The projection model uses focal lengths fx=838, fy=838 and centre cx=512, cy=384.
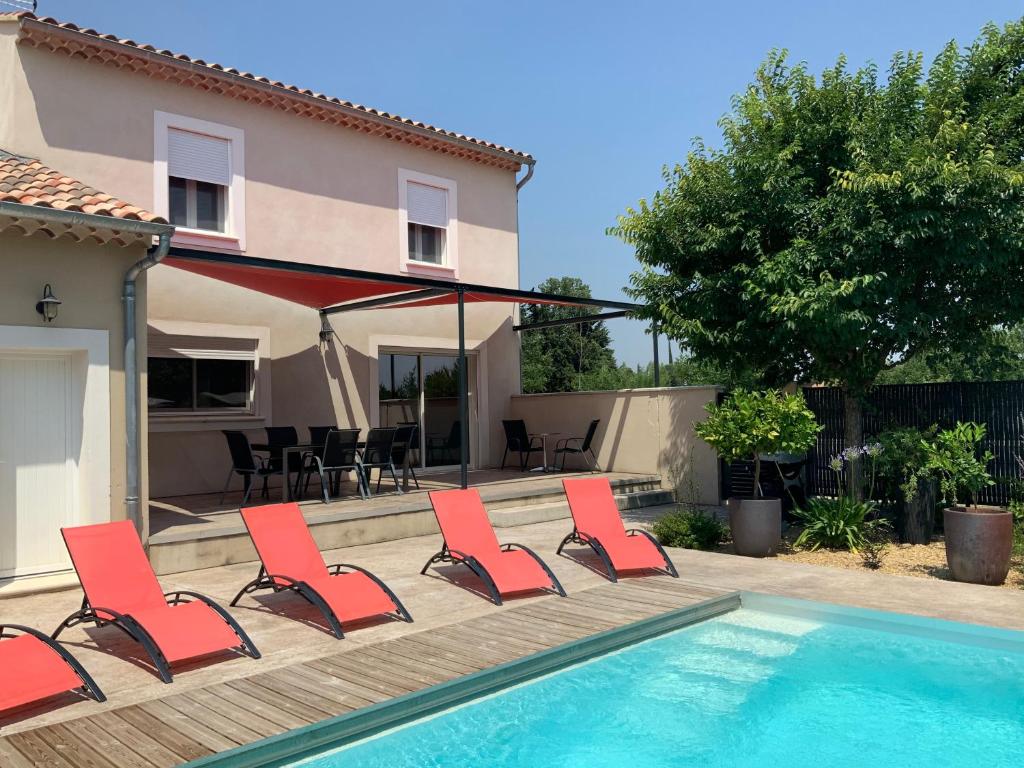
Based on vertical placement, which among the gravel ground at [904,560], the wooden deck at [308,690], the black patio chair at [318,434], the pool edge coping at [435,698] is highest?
the black patio chair at [318,434]

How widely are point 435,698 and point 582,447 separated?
12.2 m

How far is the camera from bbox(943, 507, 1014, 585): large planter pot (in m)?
9.23

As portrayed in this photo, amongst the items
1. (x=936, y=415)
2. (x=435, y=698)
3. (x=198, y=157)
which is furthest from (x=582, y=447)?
(x=435, y=698)

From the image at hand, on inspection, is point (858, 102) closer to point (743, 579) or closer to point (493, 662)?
point (743, 579)

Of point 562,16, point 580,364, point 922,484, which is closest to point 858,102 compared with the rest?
point 922,484

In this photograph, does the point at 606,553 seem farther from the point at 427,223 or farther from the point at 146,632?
the point at 427,223

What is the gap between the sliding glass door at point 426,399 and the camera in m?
17.6

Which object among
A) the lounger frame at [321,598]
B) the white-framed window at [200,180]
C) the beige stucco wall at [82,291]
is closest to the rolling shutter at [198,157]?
the white-framed window at [200,180]

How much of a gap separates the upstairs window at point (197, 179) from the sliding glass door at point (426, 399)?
14.6ft

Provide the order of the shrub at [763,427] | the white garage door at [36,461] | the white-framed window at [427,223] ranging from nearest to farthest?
the white garage door at [36,461] → the shrub at [763,427] → the white-framed window at [427,223]

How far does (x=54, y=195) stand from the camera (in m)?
9.16

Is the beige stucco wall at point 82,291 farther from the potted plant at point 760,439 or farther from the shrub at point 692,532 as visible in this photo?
the potted plant at point 760,439

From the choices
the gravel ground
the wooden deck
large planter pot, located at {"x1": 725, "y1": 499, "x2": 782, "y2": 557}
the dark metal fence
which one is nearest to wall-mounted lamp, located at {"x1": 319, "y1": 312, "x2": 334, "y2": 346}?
the gravel ground

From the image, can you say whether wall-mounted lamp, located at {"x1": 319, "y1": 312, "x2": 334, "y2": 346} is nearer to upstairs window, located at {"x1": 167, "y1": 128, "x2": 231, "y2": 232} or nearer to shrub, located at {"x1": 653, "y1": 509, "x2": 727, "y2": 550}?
upstairs window, located at {"x1": 167, "y1": 128, "x2": 231, "y2": 232}
